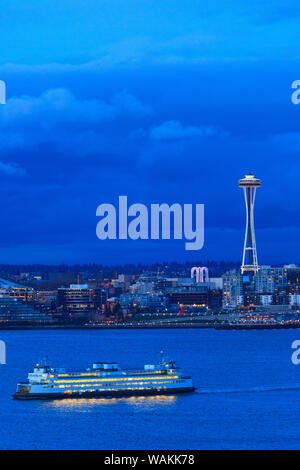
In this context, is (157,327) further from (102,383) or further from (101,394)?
(101,394)

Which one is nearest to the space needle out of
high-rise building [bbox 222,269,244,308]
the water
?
high-rise building [bbox 222,269,244,308]

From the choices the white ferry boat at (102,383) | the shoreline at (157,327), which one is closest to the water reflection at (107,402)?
the white ferry boat at (102,383)

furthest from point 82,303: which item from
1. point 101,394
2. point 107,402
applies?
point 107,402

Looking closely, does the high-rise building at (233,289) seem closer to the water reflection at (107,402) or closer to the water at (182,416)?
the water at (182,416)

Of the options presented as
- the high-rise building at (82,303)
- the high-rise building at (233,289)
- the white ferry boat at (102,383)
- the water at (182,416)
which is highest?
the high-rise building at (233,289)

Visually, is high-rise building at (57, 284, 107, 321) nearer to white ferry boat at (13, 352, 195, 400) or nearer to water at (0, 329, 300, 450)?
water at (0, 329, 300, 450)

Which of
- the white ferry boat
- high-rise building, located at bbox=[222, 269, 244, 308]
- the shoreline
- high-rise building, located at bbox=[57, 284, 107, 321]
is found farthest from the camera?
high-rise building, located at bbox=[222, 269, 244, 308]
